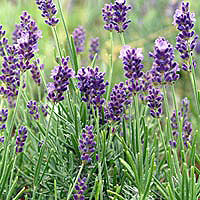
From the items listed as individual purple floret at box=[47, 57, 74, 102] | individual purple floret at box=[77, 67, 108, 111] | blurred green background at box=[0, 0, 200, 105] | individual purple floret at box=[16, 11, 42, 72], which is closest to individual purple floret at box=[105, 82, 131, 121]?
individual purple floret at box=[77, 67, 108, 111]

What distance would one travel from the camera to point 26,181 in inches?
50.5

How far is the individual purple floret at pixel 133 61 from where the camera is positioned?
3.02ft

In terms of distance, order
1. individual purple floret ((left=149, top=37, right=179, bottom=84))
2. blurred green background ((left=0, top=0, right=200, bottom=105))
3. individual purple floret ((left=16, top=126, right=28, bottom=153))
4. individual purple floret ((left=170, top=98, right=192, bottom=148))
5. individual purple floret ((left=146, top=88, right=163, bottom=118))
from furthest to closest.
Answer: blurred green background ((left=0, top=0, right=200, bottom=105)) < individual purple floret ((left=170, top=98, right=192, bottom=148)) < individual purple floret ((left=16, top=126, right=28, bottom=153)) < individual purple floret ((left=146, top=88, right=163, bottom=118)) < individual purple floret ((left=149, top=37, right=179, bottom=84))

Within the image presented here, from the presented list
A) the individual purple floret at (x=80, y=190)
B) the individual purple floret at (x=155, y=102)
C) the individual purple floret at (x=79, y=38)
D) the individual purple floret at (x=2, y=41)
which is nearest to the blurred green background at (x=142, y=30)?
the individual purple floret at (x=79, y=38)

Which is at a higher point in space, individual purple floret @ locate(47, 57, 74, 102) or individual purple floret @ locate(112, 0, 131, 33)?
individual purple floret @ locate(112, 0, 131, 33)

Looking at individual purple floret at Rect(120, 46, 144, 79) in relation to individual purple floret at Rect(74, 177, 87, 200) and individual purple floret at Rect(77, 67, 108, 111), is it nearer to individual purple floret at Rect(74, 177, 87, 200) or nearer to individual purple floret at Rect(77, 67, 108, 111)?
individual purple floret at Rect(77, 67, 108, 111)

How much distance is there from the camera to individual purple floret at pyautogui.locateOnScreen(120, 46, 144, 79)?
0.92 metres

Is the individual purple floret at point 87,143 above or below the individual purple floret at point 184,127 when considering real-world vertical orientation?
below

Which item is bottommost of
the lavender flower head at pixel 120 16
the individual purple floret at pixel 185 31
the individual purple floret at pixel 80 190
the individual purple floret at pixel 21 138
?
the individual purple floret at pixel 80 190

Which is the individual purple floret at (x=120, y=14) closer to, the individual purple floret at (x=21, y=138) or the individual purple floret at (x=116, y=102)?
the individual purple floret at (x=116, y=102)

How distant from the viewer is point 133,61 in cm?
92

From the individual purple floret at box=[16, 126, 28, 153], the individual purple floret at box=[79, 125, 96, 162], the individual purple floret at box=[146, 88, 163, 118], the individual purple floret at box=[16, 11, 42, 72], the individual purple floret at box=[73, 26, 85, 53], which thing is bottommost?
the individual purple floret at box=[79, 125, 96, 162]

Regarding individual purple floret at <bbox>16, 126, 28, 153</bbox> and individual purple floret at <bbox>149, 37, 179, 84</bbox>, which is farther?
individual purple floret at <bbox>16, 126, 28, 153</bbox>

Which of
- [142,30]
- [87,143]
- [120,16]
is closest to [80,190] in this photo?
[87,143]
